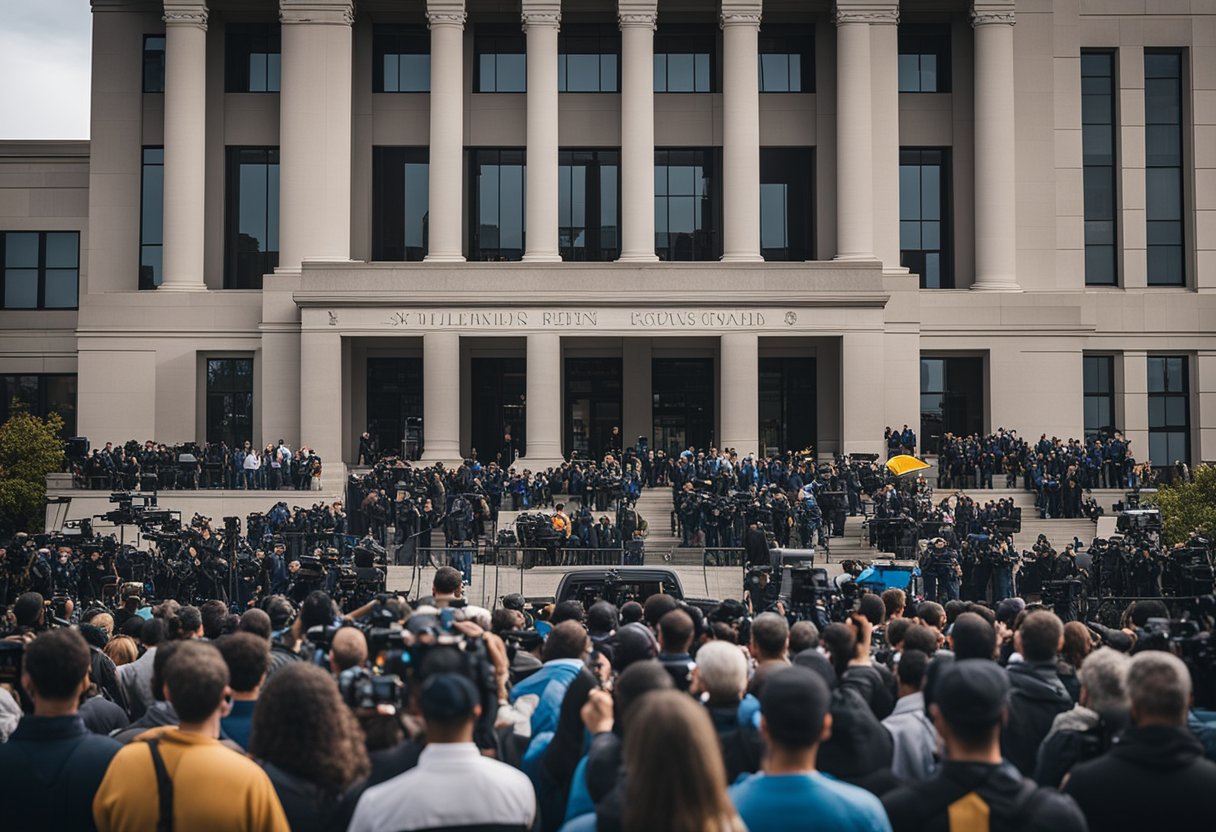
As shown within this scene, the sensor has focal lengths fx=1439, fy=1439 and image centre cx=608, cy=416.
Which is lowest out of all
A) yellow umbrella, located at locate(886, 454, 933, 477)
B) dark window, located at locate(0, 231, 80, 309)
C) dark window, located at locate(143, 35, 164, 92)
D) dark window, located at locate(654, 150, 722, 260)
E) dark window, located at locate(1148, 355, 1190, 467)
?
yellow umbrella, located at locate(886, 454, 933, 477)

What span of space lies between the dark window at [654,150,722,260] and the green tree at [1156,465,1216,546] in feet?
71.0

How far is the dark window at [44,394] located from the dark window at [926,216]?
112 feet

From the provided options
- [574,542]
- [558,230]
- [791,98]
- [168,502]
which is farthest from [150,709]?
[791,98]

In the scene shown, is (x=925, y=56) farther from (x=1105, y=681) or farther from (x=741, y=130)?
(x=1105, y=681)

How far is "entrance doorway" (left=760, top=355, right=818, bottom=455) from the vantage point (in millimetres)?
54688

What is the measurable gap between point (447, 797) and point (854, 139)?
5028 cm

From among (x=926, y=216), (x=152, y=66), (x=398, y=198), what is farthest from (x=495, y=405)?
(x=152, y=66)

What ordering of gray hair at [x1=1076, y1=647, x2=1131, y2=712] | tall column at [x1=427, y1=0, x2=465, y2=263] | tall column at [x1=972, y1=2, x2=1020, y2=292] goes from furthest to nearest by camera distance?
tall column at [x1=972, y1=2, x2=1020, y2=292] < tall column at [x1=427, y1=0, x2=465, y2=263] < gray hair at [x1=1076, y1=647, x2=1131, y2=712]

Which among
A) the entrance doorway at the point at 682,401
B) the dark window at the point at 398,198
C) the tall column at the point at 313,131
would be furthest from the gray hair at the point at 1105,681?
the dark window at the point at 398,198

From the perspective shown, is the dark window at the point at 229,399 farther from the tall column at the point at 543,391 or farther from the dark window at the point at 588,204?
the dark window at the point at 588,204

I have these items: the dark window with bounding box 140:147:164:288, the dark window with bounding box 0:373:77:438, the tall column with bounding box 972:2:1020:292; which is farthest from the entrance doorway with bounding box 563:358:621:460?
the dark window with bounding box 0:373:77:438

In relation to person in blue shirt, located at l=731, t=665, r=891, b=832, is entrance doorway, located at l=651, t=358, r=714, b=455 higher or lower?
higher

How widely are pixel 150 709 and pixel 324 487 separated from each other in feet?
127

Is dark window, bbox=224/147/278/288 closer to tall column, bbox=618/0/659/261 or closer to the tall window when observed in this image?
tall column, bbox=618/0/659/261
